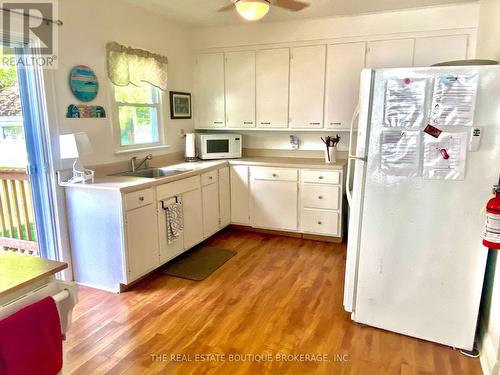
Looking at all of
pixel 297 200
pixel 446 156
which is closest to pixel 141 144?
pixel 297 200

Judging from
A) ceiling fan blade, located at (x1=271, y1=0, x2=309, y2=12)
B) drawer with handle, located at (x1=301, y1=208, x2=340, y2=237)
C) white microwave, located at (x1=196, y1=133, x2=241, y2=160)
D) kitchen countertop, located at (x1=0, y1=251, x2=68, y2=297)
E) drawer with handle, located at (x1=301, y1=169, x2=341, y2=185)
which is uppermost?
ceiling fan blade, located at (x1=271, y1=0, x2=309, y2=12)

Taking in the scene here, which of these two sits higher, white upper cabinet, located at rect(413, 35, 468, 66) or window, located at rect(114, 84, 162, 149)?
white upper cabinet, located at rect(413, 35, 468, 66)

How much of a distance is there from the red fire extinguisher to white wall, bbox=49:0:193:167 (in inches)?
120

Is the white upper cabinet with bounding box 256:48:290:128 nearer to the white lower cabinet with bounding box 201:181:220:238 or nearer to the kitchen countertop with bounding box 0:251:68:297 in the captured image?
the white lower cabinet with bounding box 201:181:220:238

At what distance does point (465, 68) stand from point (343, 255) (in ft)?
7.33

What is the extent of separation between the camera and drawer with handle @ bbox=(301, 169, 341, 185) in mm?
3886

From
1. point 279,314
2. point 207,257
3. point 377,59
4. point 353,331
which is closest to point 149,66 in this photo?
point 207,257

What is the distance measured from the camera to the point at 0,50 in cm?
258

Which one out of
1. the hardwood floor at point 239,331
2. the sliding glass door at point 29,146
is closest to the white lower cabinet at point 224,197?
the hardwood floor at point 239,331

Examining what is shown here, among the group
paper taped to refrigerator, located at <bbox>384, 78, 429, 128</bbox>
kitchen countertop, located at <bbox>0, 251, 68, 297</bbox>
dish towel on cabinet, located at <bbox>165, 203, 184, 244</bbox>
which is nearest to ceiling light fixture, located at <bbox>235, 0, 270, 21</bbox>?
paper taped to refrigerator, located at <bbox>384, 78, 429, 128</bbox>

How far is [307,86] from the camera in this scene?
13.5ft

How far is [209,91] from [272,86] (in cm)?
85

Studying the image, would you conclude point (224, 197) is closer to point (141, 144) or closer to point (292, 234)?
point (292, 234)

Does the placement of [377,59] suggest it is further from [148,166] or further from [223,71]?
[148,166]
